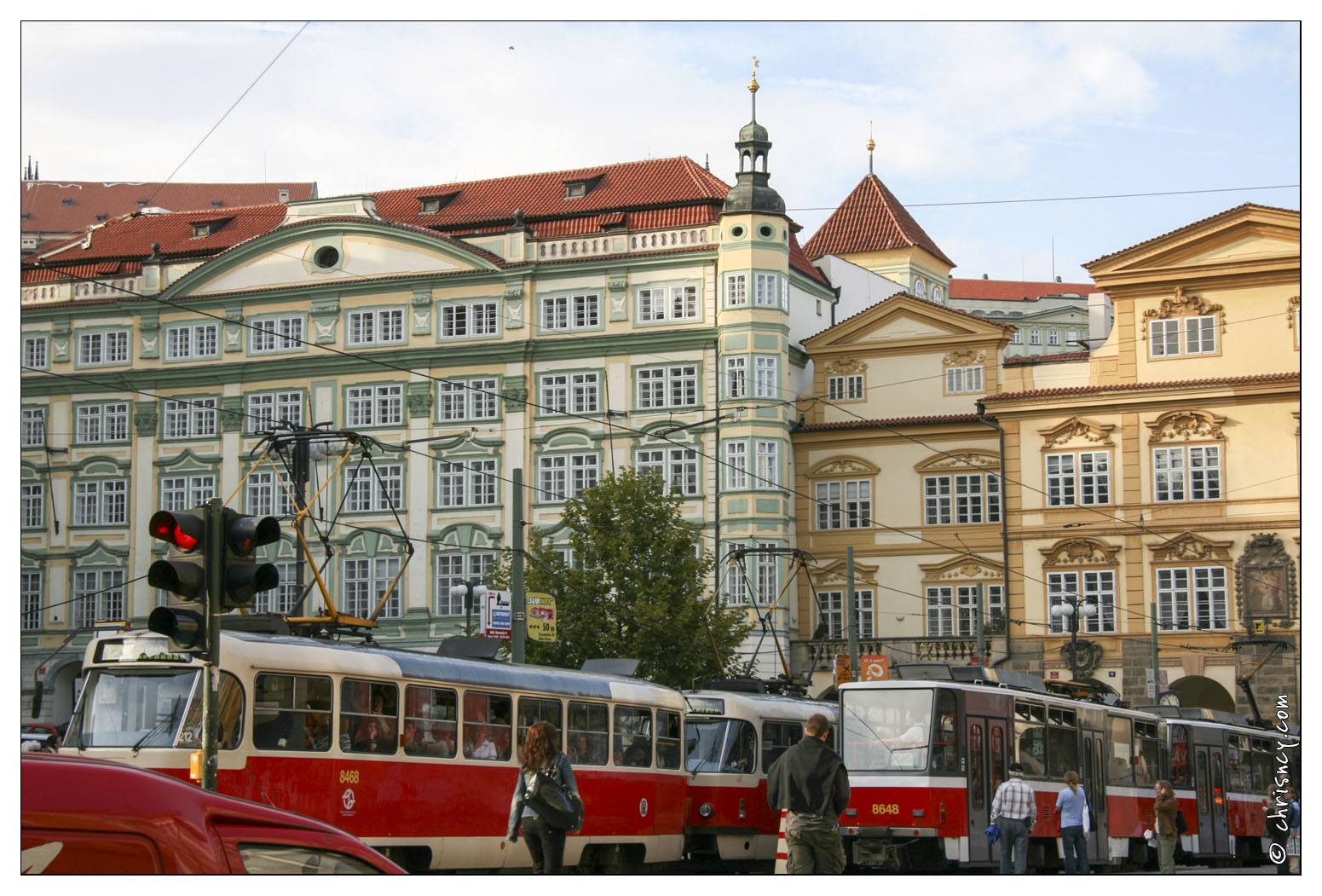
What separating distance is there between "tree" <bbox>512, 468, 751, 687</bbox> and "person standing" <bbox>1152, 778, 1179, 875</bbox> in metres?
19.6

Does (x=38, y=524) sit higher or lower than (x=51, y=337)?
lower

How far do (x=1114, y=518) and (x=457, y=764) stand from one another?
37511 millimetres

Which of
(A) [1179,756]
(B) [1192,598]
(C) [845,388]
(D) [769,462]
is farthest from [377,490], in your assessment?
(A) [1179,756]

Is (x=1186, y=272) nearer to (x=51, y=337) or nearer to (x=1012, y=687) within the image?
(x=1012, y=687)

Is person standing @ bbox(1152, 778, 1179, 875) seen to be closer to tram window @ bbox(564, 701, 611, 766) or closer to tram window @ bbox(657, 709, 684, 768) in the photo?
tram window @ bbox(657, 709, 684, 768)

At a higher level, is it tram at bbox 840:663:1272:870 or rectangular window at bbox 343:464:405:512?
rectangular window at bbox 343:464:405:512

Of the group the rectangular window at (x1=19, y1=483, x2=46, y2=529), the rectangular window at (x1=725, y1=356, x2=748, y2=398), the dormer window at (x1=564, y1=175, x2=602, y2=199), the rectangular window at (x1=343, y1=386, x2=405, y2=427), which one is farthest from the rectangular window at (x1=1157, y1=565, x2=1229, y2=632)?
the rectangular window at (x1=19, y1=483, x2=46, y2=529)

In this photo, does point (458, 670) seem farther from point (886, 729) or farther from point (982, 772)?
point (982, 772)

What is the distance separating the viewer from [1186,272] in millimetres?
53031

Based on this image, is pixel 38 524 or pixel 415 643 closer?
pixel 415 643

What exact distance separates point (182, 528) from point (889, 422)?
47553 millimetres

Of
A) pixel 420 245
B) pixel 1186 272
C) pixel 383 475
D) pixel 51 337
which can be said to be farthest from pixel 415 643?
pixel 1186 272

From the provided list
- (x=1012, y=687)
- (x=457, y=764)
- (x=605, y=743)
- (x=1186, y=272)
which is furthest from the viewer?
(x=1186, y=272)

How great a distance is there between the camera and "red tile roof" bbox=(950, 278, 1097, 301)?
11931cm
